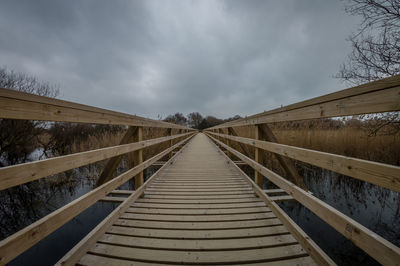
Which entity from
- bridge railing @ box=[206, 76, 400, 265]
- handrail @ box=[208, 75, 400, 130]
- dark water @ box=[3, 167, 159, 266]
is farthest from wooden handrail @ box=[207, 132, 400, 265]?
dark water @ box=[3, 167, 159, 266]

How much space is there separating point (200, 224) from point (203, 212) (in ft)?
0.74

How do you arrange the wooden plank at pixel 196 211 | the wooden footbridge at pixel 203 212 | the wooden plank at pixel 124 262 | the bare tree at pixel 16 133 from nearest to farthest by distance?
the wooden footbridge at pixel 203 212 < the wooden plank at pixel 124 262 < the wooden plank at pixel 196 211 < the bare tree at pixel 16 133

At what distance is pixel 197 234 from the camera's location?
4.75 ft

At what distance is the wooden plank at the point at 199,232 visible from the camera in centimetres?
141

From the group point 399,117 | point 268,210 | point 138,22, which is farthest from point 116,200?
point 138,22

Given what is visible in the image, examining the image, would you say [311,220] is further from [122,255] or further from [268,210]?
[122,255]

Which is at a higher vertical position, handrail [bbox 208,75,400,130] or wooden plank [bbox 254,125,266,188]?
handrail [bbox 208,75,400,130]

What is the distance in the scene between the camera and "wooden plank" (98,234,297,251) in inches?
50.5

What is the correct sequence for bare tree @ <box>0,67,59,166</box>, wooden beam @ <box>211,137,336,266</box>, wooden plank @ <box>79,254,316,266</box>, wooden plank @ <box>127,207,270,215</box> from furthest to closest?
bare tree @ <box>0,67,59,166</box>, wooden plank @ <box>127,207,270,215</box>, wooden plank @ <box>79,254,316,266</box>, wooden beam @ <box>211,137,336,266</box>

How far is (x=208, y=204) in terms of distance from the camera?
2037mm

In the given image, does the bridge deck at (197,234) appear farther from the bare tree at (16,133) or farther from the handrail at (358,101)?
the bare tree at (16,133)

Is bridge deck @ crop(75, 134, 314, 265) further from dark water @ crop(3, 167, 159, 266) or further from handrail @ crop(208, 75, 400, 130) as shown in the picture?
dark water @ crop(3, 167, 159, 266)

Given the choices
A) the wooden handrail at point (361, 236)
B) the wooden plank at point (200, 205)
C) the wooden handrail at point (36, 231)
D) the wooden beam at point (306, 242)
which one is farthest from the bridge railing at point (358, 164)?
the wooden handrail at point (36, 231)

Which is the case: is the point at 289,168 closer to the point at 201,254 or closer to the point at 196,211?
the point at 196,211
